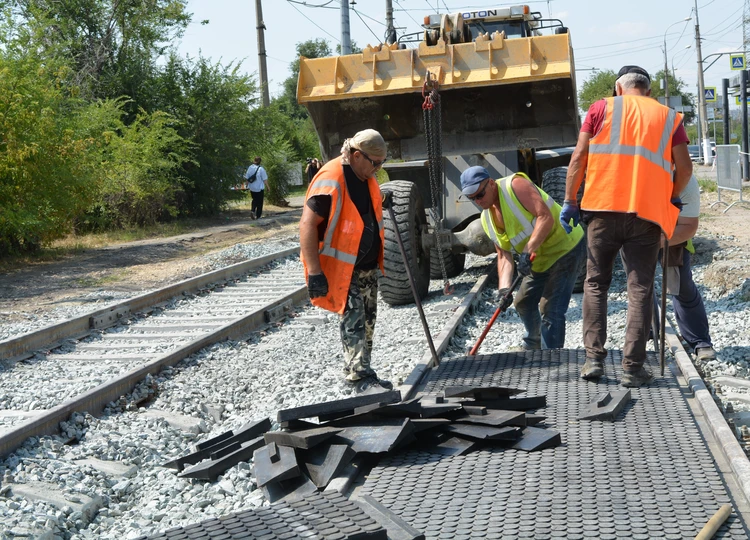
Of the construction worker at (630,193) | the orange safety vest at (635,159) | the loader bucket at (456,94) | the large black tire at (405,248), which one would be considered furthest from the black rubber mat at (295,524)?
the loader bucket at (456,94)

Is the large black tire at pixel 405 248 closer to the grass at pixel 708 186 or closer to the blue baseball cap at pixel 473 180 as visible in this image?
the blue baseball cap at pixel 473 180

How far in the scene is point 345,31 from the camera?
18.8m

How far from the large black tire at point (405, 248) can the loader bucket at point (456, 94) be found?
3.79ft

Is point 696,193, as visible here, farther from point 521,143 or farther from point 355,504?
point 521,143

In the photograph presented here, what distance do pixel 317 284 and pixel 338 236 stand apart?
351mm

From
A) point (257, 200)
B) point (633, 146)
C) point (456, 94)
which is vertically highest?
point (456, 94)

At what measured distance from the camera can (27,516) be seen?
3.96 metres

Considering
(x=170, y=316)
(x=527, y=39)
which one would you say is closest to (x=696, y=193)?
(x=527, y=39)

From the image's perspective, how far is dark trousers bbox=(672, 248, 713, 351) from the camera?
652cm

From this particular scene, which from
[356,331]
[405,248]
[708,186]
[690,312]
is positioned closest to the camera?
[356,331]

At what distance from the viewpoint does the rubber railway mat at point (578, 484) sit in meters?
3.32

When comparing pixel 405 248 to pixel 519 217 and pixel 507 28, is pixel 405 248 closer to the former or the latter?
pixel 519 217

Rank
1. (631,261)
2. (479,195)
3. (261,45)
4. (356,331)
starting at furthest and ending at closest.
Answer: (261,45), (479,195), (356,331), (631,261)

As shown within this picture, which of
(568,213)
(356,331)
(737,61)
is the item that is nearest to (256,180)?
(737,61)
